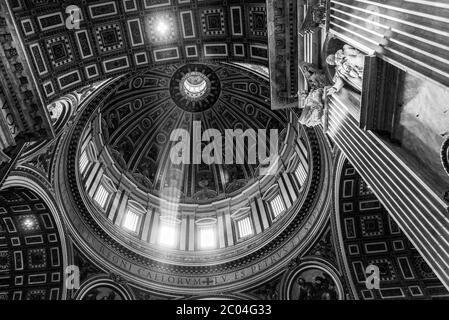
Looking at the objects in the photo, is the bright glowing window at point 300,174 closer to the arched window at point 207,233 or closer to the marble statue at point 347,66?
the arched window at point 207,233

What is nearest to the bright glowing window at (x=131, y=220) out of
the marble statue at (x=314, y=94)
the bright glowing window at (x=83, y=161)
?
the bright glowing window at (x=83, y=161)

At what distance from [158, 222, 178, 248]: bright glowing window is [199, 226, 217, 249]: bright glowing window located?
1.29 metres

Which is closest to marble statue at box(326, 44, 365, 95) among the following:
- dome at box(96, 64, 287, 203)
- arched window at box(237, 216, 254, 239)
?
arched window at box(237, 216, 254, 239)

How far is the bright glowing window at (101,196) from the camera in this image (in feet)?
59.0

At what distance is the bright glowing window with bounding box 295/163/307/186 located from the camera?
17.7 metres

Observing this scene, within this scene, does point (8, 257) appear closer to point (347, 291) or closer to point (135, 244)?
point (135, 244)

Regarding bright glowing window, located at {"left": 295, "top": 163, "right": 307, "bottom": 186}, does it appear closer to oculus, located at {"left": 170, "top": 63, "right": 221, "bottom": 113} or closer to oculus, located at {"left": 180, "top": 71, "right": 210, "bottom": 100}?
oculus, located at {"left": 170, "top": 63, "right": 221, "bottom": 113}

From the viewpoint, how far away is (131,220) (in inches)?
758

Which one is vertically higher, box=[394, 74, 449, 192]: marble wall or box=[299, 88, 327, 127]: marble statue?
box=[299, 88, 327, 127]: marble statue

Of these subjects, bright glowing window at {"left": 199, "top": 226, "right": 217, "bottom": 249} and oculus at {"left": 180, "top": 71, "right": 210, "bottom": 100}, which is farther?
oculus at {"left": 180, "top": 71, "right": 210, "bottom": 100}

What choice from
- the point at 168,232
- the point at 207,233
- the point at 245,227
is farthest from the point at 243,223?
the point at 168,232

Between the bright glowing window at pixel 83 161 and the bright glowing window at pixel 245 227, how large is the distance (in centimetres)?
797

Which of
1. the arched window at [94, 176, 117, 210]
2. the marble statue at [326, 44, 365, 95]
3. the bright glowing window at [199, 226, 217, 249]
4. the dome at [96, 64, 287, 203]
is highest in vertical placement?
the dome at [96, 64, 287, 203]

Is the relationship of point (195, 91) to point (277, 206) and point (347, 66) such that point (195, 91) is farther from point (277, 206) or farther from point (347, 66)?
point (347, 66)
